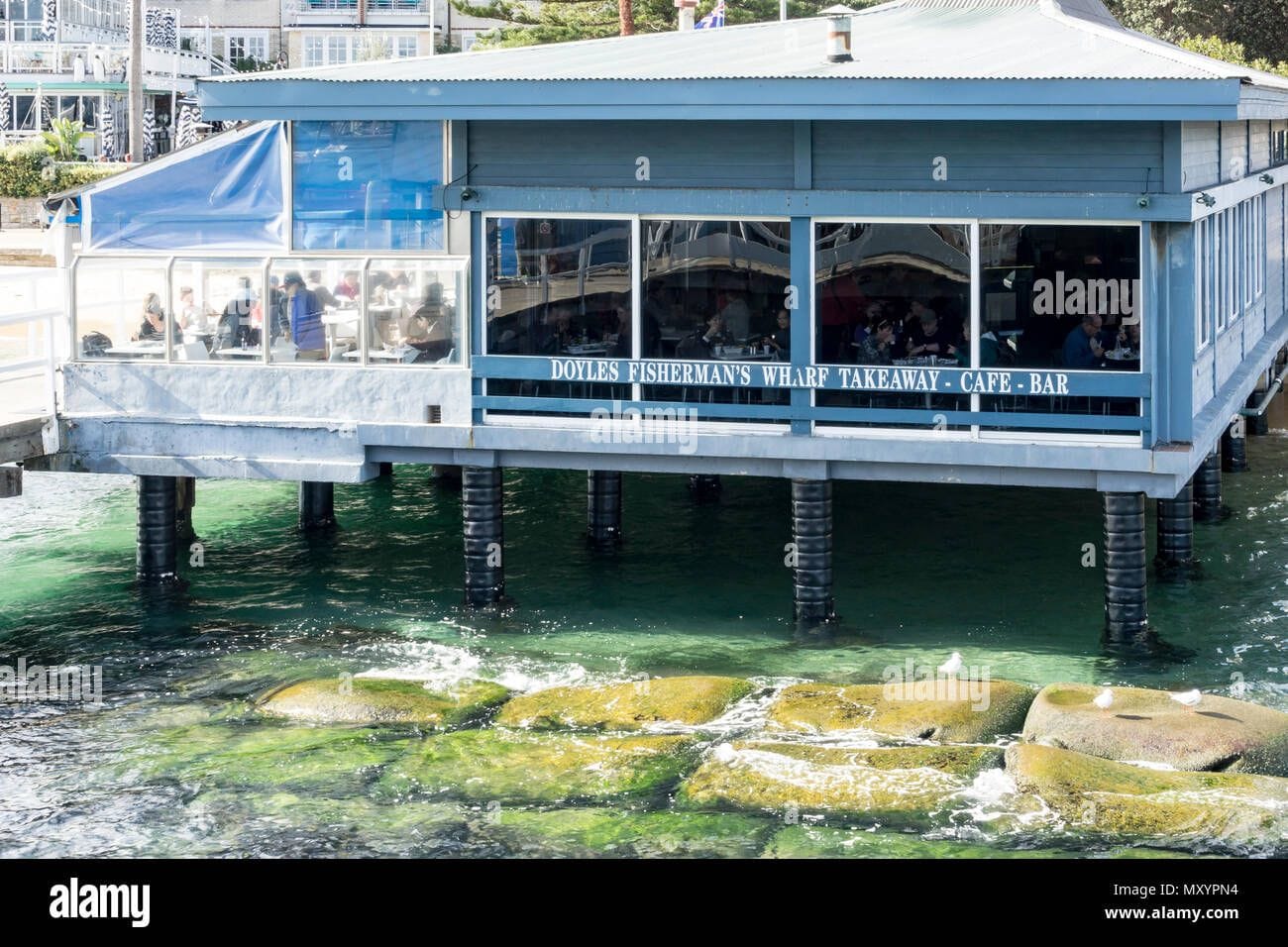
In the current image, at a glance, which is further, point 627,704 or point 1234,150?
point 1234,150

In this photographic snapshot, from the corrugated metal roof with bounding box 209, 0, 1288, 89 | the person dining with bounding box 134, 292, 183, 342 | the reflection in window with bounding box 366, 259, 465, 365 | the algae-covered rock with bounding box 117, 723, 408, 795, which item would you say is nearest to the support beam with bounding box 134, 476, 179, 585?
the person dining with bounding box 134, 292, 183, 342

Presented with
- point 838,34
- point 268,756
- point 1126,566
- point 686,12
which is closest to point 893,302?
point 838,34

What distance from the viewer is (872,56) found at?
71.6ft

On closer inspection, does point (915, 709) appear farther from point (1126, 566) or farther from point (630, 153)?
point (630, 153)

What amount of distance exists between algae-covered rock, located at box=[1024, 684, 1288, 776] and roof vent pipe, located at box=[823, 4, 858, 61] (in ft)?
24.6

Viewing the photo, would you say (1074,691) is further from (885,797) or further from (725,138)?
(725,138)

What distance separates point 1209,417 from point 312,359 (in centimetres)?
997

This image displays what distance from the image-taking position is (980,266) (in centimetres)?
1977

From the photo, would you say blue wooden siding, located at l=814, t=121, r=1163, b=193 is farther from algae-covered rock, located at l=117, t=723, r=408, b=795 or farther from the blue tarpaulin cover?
algae-covered rock, located at l=117, t=723, r=408, b=795

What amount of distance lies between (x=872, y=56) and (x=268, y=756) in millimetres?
10532

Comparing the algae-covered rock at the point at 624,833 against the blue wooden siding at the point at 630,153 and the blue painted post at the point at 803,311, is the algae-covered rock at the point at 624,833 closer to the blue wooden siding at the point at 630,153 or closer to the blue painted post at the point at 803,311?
the blue painted post at the point at 803,311

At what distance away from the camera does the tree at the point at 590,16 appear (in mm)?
49125

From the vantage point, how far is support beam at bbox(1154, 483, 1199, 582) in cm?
2350
